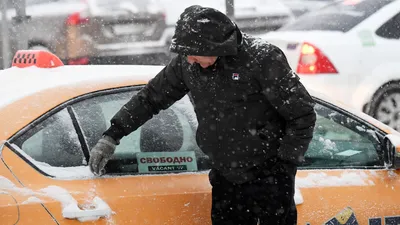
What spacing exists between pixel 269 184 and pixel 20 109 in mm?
1093

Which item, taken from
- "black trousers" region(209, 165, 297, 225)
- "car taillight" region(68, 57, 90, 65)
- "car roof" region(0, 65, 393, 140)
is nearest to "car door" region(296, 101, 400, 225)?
"car roof" region(0, 65, 393, 140)

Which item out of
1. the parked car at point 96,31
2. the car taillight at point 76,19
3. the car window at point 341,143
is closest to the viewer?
the car window at point 341,143

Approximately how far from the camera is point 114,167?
11.5ft

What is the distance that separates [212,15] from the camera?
11.1 ft

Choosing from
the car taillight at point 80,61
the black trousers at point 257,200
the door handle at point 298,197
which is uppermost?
the black trousers at point 257,200

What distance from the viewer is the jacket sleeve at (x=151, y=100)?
3571mm

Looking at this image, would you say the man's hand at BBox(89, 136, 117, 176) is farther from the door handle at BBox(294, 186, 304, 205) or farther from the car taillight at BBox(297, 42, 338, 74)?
the car taillight at BBox(297, 42, 338, 74)

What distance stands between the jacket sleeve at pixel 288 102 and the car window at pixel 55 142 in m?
0.84

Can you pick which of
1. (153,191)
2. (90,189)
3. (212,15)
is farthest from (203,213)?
(212,15)

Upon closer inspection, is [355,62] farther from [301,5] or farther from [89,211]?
[301,5]

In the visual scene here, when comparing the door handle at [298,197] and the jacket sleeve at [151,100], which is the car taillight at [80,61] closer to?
the jacket sleeve at [151,100]

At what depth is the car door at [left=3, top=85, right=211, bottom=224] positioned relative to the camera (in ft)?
10.7

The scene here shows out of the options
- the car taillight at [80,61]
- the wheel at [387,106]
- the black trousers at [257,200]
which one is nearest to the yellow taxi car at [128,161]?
the black trousers at [257,200]

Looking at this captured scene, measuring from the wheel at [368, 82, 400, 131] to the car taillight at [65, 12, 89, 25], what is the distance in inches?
206
